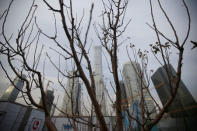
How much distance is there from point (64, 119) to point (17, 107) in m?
7.98

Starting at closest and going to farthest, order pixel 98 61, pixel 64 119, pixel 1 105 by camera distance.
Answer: pixel 1 105
pixel 64 119
pixel 98 61

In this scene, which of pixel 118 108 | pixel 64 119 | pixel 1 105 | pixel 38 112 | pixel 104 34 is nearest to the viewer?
pixel 118 108

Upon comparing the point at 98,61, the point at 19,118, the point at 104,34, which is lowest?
the point at 19,118

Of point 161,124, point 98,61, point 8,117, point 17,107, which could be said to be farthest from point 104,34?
point 98,61

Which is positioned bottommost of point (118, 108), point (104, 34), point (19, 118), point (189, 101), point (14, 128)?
point (14, 128)

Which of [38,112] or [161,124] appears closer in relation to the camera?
[161,124]

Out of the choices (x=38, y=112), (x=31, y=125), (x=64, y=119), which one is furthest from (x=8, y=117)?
(x=64, y=119)

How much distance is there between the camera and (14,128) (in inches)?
459

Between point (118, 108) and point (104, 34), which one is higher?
point (104, 34)

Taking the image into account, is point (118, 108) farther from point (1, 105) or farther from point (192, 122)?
point (1, 105)

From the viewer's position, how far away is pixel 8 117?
11.3 m

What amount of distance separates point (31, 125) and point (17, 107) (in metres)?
3.40

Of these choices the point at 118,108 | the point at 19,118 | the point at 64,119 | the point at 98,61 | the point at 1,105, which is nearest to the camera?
the point at 118,108

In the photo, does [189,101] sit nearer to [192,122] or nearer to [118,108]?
[192,122]
